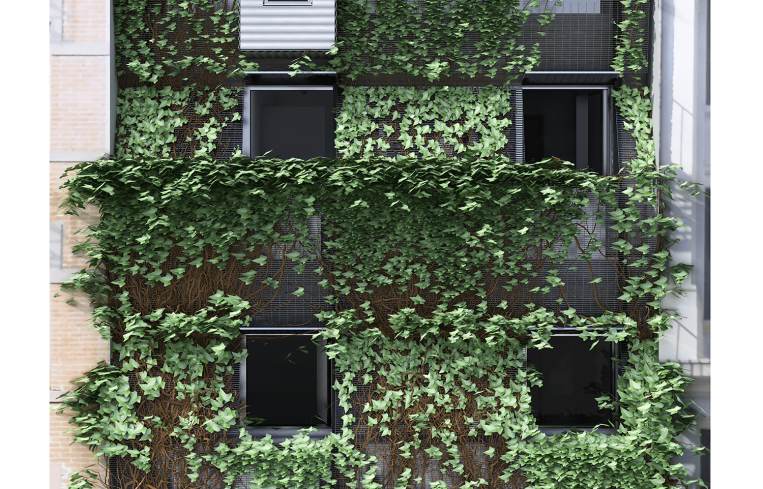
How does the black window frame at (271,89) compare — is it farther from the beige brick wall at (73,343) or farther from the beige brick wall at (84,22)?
the beige brick wall at (73,343)

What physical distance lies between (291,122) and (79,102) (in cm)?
295

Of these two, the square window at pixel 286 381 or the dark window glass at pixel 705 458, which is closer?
the dark window glass at pixel 705 458

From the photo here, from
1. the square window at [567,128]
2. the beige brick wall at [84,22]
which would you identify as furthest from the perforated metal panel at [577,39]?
the beige brick wall at [84,22]

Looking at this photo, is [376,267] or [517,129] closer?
[376,267]

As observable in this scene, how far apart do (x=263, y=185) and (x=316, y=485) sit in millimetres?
4110

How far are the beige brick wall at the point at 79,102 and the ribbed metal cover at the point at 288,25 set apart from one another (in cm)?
210

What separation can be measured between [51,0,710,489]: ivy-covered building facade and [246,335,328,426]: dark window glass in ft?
0.10

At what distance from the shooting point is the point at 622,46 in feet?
20.0

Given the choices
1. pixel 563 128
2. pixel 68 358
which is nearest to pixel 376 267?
pixel 563 128

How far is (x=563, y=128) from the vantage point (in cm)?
624

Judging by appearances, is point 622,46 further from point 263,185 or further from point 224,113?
point 224,113

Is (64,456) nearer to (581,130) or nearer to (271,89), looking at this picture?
(271,89)

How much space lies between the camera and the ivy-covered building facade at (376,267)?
557cm

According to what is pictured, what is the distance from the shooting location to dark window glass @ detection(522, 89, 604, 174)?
622cm
